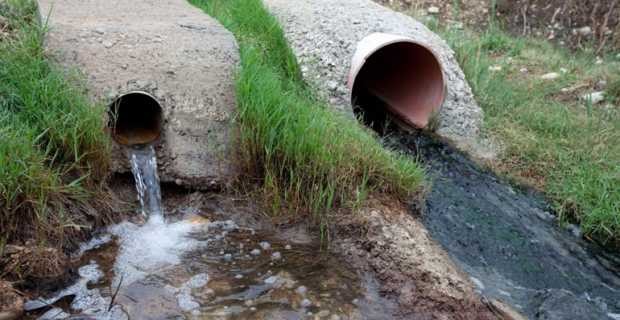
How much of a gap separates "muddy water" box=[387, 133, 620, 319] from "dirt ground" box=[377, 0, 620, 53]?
14.1ft

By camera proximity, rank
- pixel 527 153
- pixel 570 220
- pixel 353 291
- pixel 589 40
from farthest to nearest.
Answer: pixel 589 40 → pixel 527 153 → pixel 570 220 → pixel 353 291

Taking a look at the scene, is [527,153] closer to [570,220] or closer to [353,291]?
[570,220]

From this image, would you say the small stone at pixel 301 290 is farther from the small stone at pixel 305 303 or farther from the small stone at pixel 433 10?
the small stone at pixel 433 10

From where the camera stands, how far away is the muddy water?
132 inches

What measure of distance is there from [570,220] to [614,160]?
2.33ft

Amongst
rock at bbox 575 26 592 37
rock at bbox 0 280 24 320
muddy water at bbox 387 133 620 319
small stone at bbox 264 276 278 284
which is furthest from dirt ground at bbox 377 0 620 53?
rock at bbox 0 280 24 320

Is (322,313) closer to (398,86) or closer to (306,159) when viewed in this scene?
(306,159)

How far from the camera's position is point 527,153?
4.95 metres

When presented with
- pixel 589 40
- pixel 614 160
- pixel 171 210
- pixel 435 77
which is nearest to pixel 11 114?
pixel 171 210

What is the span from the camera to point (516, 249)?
385cm

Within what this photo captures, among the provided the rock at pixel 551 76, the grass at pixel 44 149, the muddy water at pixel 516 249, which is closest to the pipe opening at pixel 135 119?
the grass at pixel 44 149

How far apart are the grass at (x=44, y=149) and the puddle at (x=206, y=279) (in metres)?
0.25

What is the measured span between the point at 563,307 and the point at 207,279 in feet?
6.06

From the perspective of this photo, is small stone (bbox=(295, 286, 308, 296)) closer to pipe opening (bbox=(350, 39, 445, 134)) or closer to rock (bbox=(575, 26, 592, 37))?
pipe opening (bbox=(350, 39, 445, 134))
